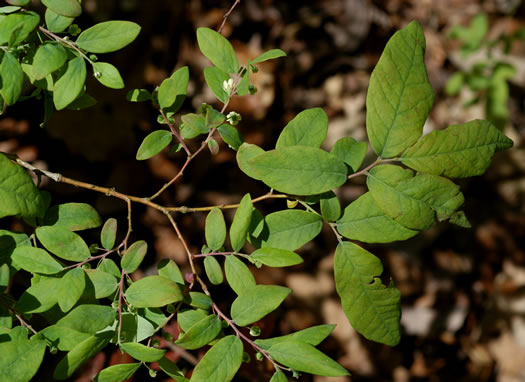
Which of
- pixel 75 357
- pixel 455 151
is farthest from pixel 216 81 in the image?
pixel 75 357

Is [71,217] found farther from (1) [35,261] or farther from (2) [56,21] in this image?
(2) [56,21]

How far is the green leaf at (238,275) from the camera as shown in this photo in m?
1.03

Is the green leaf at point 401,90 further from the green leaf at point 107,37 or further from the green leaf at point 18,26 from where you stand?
the green leaf at point 18,26

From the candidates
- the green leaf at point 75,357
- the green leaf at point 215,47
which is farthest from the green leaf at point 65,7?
the green leaf at point 75,357

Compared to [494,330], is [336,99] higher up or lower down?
higher up

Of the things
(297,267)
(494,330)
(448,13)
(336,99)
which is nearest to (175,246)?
(297,267)

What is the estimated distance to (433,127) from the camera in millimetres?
3244

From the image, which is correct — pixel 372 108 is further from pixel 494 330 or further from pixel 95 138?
pixel 494 330

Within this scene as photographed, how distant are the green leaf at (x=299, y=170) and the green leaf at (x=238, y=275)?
0.20 m

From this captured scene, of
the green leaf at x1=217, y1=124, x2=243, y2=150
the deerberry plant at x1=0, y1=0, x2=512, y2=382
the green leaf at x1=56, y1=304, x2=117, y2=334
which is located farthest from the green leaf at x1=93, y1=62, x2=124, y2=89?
the green leaf at x1=56, y1=304, x2=117, y2=334

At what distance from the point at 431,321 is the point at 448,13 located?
7.21ft

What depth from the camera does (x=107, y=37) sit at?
104 centimetres

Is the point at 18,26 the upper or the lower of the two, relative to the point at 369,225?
upper

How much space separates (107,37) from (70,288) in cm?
49
